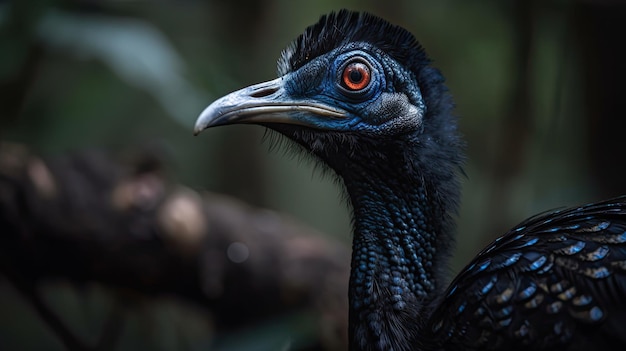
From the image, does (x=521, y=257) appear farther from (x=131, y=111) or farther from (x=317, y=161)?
(x=131, y=111)

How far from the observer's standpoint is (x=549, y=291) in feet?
7.80

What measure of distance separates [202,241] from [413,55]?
97.6 inches

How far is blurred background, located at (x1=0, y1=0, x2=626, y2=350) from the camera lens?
467 centimetres

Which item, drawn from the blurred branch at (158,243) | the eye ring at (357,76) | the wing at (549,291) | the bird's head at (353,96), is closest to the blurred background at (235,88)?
the blurred branch at (158,243)

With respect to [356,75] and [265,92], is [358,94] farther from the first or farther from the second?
[265,92]

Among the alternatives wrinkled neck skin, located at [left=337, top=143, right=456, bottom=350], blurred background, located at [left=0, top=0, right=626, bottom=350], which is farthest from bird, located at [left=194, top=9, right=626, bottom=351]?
blurred background, located at [left=0, top=0, right=626, bottom=350]

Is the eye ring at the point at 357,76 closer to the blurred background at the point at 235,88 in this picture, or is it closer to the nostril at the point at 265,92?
the nostril at the point at 265,92

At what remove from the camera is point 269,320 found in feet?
16.6

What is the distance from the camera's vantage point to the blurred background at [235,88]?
467 centimetres

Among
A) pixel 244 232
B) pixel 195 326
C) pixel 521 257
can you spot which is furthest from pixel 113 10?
pixel 521 257

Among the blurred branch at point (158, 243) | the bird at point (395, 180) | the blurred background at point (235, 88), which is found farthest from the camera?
the blurred background at point (235, 88)

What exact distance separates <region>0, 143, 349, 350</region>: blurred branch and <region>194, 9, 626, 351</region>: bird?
1.90m

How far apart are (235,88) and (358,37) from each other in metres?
2.50

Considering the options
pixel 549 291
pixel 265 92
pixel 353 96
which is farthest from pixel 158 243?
pixel 549 291
